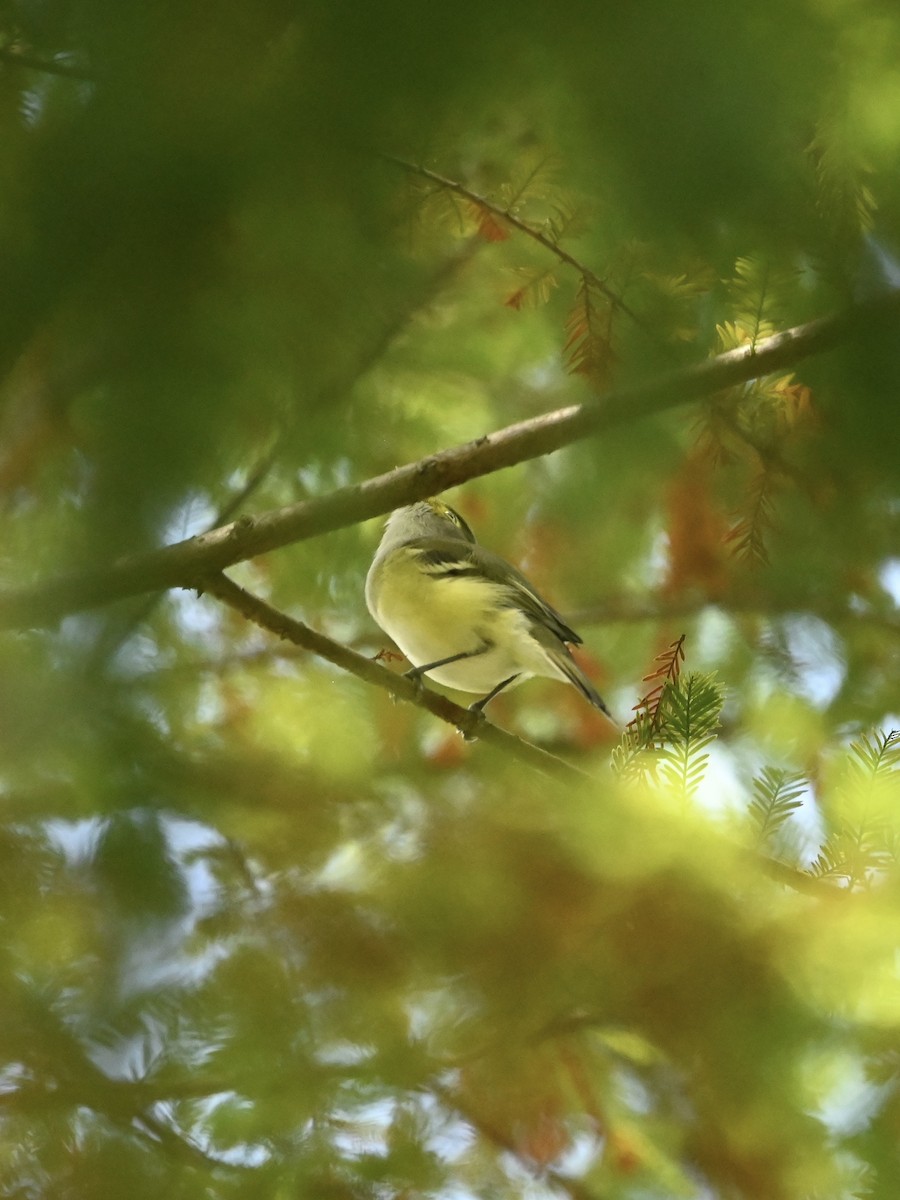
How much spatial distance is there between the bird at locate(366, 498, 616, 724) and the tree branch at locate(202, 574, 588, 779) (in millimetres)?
337

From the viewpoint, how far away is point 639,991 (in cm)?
137

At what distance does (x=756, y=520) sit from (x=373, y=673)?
983 millimetres

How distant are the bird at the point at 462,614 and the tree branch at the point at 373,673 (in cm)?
34

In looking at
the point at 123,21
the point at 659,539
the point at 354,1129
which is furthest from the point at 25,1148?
the point at 659,539

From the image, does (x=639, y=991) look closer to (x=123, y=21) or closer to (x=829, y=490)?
(x=829, y=490)

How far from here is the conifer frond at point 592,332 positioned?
1917 millimetres

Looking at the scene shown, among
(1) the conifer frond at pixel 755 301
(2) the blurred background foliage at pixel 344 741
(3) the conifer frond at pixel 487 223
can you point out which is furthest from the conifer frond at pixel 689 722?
(3) the conifer frond at pixel 487 223

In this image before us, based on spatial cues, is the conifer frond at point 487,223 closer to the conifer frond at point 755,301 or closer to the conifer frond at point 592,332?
the conifer frond at point 592,332

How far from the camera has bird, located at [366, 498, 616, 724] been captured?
336cm

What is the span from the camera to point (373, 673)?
8.92 feet

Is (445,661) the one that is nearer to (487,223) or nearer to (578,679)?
(578,679)

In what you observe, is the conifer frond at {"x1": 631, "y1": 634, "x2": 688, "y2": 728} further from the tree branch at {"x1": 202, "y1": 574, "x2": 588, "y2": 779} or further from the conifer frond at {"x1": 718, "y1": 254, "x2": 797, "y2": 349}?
the conifer frond at {"x1": 718, "y1": 254, "x2": 797, "y2": 349}

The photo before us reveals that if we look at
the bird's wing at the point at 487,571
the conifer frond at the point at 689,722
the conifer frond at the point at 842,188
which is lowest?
the bird's wing at the point at 487,571

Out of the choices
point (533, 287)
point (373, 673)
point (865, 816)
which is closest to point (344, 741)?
point (373, 673)
